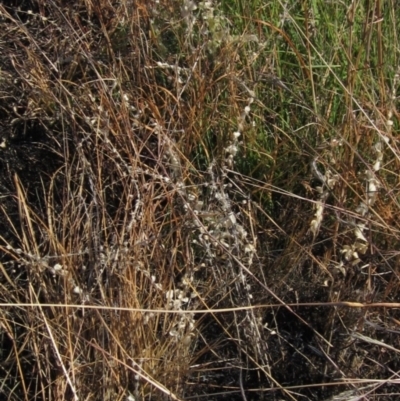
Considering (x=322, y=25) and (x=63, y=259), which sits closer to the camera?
(x=63, y=259)

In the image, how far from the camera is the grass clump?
163cm

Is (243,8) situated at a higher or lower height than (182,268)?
higher

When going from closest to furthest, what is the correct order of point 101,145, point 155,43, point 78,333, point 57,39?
point 78,333
point 101,145
point 155,43
point 57,39

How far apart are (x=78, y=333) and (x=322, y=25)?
0.93 meters

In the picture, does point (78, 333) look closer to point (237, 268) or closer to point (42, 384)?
point (42, 384)

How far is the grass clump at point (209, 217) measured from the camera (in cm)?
163

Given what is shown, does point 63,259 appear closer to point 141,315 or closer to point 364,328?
point 141,315

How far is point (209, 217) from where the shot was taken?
67.8 inches

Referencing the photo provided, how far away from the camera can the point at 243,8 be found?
6.66 feet

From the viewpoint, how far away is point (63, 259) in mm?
1642

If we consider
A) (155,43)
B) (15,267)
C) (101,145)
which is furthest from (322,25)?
(15,267)

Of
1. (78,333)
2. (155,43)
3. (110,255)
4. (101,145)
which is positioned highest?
(155,43)

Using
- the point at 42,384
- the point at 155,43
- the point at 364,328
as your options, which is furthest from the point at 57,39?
the point at 364,328

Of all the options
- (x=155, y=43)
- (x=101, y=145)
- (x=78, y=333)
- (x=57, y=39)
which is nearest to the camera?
(x=78, y=333)
